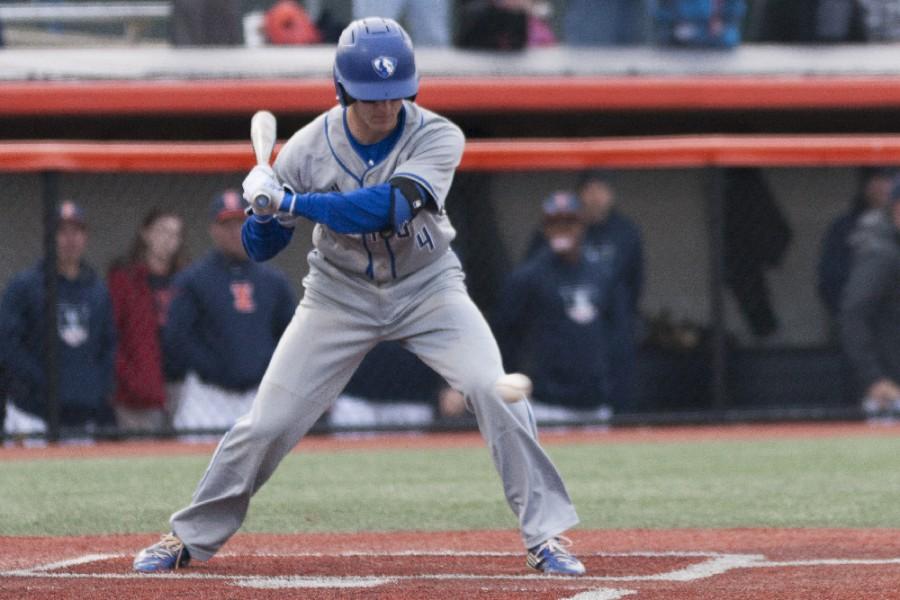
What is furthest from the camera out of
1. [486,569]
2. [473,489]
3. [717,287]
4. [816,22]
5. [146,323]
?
[816,22]

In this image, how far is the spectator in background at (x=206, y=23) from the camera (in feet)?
37.2

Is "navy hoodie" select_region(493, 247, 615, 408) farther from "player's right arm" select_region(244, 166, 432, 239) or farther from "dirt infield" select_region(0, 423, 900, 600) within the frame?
"player's right arm" select_region(244, 166, 432, 239)

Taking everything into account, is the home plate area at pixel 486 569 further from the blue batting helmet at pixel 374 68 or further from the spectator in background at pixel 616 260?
the spectator in background at pixel 616 260

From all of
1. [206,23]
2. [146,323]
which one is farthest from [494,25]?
[146,323]

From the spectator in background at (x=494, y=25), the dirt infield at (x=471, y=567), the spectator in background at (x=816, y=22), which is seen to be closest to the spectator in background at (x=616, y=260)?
the spectator in background at (x=494, y=25)

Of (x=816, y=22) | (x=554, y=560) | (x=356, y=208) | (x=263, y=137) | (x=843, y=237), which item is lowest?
(x=843, y=237)

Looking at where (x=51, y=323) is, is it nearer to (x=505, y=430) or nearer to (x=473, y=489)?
(x=473, y=489)

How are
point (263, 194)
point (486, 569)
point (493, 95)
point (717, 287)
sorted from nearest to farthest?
point (263, 194) → point (486, 569) → point (717, 287) → point (493, 95)

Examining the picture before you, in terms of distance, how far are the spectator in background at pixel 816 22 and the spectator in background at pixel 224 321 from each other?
4.70 meters

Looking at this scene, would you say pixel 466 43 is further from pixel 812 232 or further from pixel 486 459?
pixel 486 459

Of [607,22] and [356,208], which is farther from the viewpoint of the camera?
[607,22]

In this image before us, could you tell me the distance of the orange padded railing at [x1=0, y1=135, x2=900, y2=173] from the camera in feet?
30.4

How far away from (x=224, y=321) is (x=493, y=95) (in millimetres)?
2646

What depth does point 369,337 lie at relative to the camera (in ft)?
16.1
